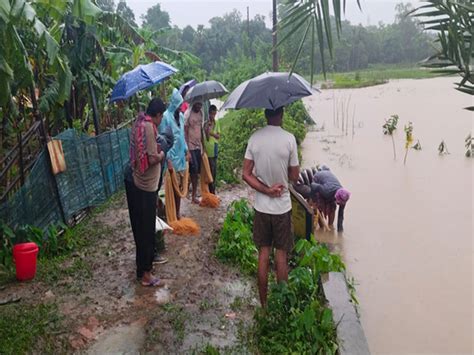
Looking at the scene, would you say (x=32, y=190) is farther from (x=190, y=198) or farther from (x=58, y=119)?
(x=190, y=198)

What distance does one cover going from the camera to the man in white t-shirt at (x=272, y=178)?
321cm

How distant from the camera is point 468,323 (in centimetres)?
448

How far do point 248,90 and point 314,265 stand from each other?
1548 mm

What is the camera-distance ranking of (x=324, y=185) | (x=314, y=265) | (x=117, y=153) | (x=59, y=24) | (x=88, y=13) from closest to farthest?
(x=314, y=265)
(x=88, y=13)
(x=59, y=24)
(x=324, y=185)
(x=117, y=153)

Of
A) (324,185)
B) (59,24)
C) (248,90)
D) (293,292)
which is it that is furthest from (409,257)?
(59,24)

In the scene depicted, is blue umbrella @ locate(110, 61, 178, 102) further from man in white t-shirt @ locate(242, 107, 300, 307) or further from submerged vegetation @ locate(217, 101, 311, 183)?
submerged vegetation @ locate(217, 101, 311, 183)

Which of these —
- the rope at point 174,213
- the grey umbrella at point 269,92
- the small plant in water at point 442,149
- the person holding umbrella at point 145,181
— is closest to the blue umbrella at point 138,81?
the person holding umbrella at point 145,181

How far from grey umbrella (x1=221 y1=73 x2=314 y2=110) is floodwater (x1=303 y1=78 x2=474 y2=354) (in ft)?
8.02

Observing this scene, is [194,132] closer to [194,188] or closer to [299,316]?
[194,188]

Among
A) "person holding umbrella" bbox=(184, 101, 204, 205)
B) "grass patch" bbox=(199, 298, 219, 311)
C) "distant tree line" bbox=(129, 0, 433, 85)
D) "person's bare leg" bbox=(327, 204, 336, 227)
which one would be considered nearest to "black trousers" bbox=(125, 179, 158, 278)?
"grass patch" bbox=(199, 298, 219, 311)

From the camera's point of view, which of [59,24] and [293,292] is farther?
[59,24]

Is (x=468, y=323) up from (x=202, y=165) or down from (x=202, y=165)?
down

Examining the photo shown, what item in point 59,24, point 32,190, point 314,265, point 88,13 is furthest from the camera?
point 59,24

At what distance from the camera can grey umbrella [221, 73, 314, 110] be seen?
3.24 m
